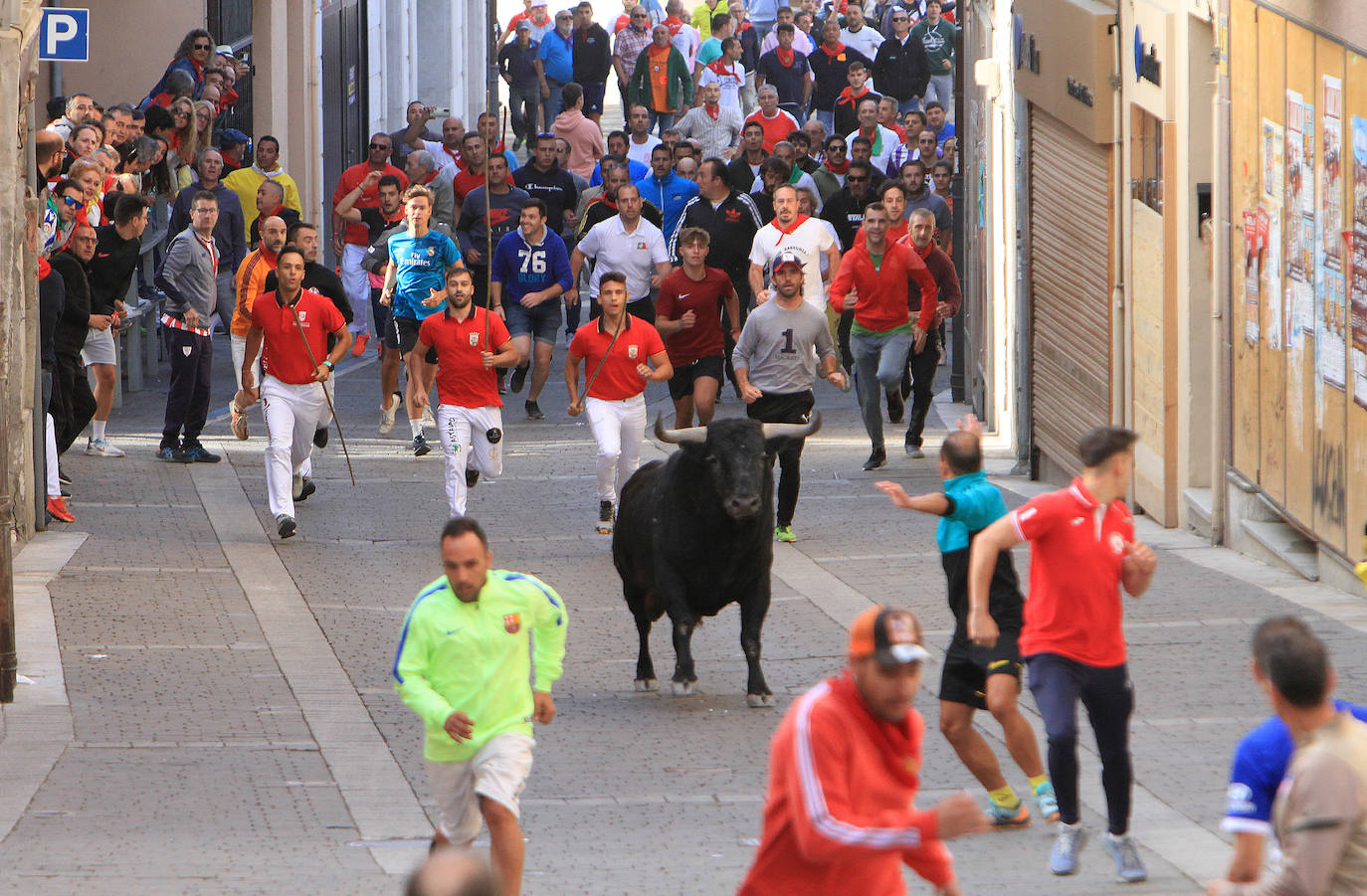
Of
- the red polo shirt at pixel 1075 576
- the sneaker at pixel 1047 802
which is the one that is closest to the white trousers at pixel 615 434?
the sneaker at pixel 1047 802

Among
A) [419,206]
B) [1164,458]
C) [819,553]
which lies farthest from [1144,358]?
[419,206]

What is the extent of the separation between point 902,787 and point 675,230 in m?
17.7

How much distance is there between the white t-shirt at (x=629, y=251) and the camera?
19344mm

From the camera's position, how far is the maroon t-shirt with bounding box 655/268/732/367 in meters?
16.3

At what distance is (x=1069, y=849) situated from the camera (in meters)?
7.23

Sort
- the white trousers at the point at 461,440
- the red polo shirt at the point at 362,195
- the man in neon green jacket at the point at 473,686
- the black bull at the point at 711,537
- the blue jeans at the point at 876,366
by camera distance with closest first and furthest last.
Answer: the man in neon green jacket at the point at 473,686 → the black bull at the point at 711,537 → the white trousers at the point at 461,440 → the blue jeans at the point at 876,366 → the red polo shirt at the point at 362,195

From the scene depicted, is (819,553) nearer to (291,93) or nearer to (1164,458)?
(1164,458)

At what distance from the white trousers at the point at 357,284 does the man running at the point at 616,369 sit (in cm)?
924

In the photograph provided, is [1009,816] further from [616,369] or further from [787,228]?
[787,228]

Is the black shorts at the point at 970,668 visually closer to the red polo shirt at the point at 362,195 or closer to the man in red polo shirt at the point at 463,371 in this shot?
the man in red polo shirt at the point at 463,371

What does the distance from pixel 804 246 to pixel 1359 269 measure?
24.7ft

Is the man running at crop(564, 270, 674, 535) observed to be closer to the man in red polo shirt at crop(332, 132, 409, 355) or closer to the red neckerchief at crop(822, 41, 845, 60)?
the man in red polo shirt at crop(332, 132, 409, 355)

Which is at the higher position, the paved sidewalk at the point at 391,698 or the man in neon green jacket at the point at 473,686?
the man in neon green jacket at the point at 473,686

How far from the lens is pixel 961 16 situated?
77.3ft
